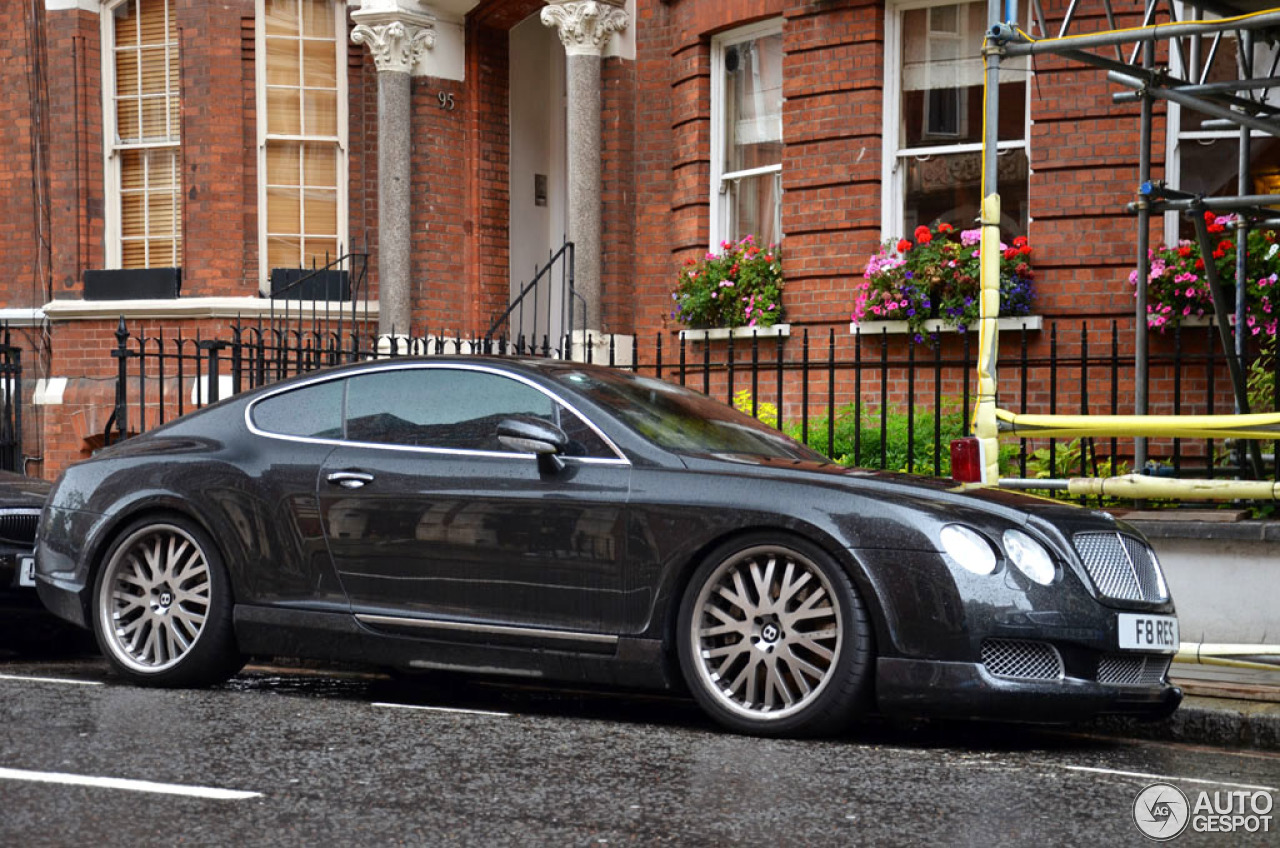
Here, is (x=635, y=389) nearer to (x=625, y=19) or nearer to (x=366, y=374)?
(x=366, y=374)

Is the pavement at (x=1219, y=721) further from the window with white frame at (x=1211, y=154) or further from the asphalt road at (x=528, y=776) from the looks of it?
the window with white frame at (x=1211, y=154)

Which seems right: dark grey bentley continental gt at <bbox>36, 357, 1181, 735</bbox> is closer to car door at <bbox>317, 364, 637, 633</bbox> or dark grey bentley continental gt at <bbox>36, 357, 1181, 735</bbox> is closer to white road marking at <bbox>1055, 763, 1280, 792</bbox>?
car door at <bbox>317, 364, 637, 633</bbox>

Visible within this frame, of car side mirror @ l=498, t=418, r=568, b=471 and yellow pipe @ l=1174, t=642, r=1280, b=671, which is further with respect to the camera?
yellow pipe @ l=1174, t=642, r=1280, b=671

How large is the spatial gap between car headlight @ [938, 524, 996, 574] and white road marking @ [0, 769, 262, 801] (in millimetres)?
2542

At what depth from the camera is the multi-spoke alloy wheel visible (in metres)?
6.12

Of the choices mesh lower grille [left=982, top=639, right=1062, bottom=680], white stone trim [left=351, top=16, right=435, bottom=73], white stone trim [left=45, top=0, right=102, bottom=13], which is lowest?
mesh lower grille [left=982, top=639, right=1062, bottom=680]

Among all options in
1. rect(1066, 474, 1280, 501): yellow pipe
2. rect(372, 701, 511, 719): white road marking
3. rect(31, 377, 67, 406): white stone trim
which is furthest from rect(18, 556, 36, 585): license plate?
rect(31, 377, 67, 406): white stone trim

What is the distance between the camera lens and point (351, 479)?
23.4ft

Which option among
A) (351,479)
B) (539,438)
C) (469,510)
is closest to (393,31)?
(351,479)

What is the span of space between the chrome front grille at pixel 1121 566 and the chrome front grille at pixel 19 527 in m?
5.27

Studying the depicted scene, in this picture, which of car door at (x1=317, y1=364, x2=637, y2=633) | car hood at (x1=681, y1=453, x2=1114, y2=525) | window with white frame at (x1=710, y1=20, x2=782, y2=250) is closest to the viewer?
car hood at (x1=681, y1=453, x2=1114, y2=525)

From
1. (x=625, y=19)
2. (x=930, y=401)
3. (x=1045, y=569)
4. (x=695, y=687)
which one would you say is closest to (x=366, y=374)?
(x=695, y=687)

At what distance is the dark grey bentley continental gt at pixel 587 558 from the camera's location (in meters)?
6.09

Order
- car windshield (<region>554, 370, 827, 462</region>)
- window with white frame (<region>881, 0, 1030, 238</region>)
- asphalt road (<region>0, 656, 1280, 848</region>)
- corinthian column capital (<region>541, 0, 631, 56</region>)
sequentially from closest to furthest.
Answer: asphalt road (<region>0, 656, 1280, 848</region>), car windshield (<region>554, 370, 827, 462</region>), window with white frame (<region>881, 0, 1030, 238</region>), corinthian column capital (<region>541, 0, 631, 56</region>)
